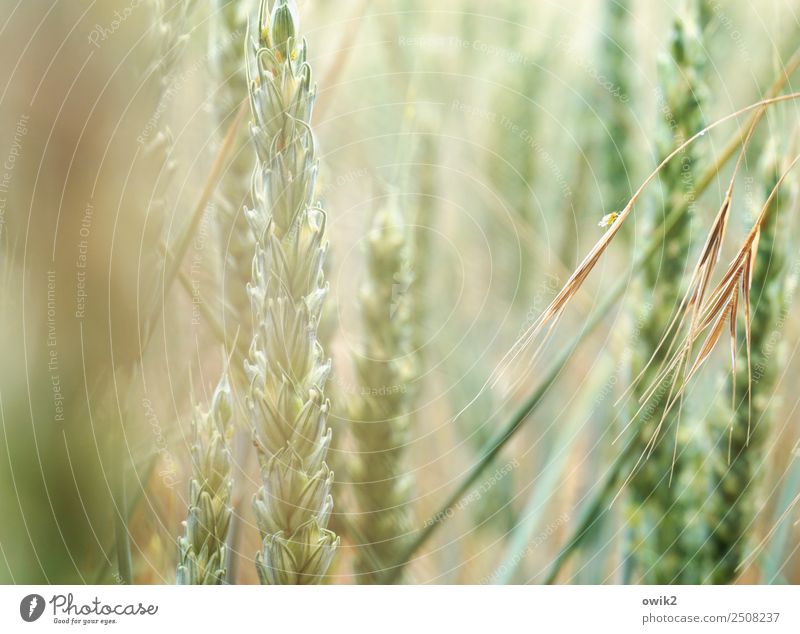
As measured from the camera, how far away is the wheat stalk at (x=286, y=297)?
0.51 m

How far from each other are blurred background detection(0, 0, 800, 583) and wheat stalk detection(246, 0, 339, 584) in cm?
9

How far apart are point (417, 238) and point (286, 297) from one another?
183 mm

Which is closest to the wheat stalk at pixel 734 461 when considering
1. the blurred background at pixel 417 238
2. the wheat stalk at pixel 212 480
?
the blurred background at pixel 417 238

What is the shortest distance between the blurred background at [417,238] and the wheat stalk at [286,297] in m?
0.09

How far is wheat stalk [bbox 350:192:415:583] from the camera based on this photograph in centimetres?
61

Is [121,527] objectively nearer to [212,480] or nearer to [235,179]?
→ [212,480]

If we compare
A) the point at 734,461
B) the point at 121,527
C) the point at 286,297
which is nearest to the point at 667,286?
the point at 734,461

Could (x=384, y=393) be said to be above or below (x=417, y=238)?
below

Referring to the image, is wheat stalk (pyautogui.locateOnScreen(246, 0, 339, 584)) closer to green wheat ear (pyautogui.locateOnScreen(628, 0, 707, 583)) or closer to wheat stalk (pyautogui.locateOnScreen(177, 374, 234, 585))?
wheat stalk (pyautogui.locateOnScreen(177, 374, 234, 585))

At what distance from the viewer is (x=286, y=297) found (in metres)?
0.52

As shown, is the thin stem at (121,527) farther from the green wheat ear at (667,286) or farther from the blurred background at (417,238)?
the green wheat ear at (667,286)

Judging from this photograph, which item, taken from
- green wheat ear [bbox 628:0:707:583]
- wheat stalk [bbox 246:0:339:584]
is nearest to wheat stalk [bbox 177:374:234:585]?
wheat stalk [bbox 246:0:339:584]
